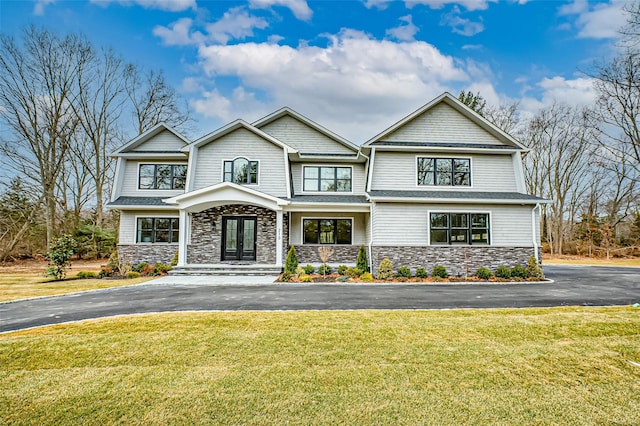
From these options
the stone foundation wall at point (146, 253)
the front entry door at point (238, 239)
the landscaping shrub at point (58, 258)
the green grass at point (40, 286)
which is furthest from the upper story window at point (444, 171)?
the landscaping shrub at point (58, 258)

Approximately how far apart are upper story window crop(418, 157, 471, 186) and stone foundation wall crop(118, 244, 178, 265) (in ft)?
43.2

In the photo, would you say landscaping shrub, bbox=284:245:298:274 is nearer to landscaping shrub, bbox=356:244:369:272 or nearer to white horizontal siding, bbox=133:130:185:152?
landscaping shrub, bbox=356:244:369:272

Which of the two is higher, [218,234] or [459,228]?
[459,228]

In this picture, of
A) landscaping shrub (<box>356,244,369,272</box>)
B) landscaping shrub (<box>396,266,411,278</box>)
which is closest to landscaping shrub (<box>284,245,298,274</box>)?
landscaping shrub (<box>356,244,369,272</box>)

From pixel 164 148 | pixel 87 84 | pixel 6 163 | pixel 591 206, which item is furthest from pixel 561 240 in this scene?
pixel 6 163

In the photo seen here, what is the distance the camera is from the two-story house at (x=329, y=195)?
1434 cm

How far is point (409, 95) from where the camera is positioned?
24.1 metres

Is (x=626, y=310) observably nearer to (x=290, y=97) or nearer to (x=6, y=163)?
(x=290, y=97)

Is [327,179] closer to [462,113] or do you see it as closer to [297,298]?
[462,113]

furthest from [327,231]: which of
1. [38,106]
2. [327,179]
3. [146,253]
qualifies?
[38,106]

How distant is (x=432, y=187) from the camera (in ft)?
50.1

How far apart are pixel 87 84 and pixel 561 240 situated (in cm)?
4366

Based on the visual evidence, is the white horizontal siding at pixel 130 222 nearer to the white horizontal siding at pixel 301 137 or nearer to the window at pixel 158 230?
the window at pixel 158 230

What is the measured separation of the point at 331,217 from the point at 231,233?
5205 millimetres
